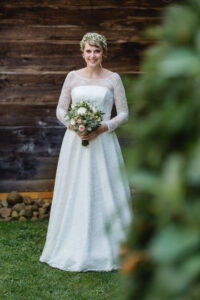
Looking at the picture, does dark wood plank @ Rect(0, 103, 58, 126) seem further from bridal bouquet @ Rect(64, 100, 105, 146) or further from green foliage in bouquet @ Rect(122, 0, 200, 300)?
green foliage in bouquet @ Rect(122, 0, 200, 300)

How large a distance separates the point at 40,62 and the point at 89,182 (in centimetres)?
240

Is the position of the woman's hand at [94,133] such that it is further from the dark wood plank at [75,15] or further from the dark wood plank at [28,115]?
the dark wood plank at [75,15]

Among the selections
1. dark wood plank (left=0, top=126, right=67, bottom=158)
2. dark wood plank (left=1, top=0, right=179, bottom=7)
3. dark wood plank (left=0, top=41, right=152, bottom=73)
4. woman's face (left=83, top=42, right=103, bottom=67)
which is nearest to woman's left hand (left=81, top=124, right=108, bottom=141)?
woman's face (left=83, top=42, right=103, bottom=67)

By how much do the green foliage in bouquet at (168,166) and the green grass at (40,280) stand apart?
2301mm

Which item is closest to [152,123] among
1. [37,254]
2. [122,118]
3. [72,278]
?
[72,278]

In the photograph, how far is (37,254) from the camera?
4.87 metres

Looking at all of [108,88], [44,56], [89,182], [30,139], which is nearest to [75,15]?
[44,56]

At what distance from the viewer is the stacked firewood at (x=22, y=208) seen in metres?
6.24

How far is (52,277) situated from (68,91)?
1.63 meters

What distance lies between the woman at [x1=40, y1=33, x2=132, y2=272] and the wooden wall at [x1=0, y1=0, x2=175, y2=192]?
1.79m

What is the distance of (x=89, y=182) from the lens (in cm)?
457

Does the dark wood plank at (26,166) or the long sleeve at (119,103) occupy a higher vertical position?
the long sleeve at (119,103)

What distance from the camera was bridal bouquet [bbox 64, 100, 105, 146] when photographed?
4.39m

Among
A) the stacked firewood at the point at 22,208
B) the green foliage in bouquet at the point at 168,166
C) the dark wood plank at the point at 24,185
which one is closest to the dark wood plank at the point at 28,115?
the dark wood plank at the point at 24,185
